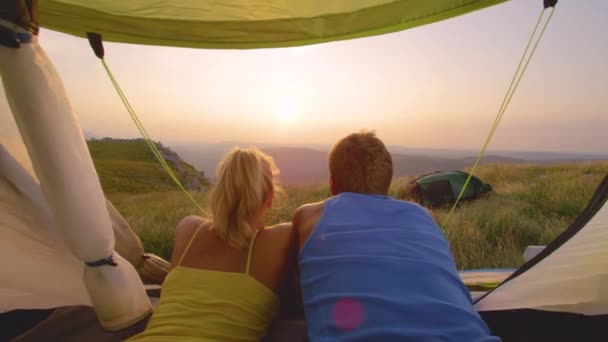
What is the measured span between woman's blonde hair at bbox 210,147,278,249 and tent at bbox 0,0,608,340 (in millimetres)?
407

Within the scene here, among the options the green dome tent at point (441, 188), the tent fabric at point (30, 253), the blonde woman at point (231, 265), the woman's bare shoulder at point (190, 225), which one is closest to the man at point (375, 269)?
the blonde woman at point (231, 265)

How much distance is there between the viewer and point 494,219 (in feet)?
12.4

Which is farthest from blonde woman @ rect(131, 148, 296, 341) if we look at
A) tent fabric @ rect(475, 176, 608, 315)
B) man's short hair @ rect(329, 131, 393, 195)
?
tent fabric @ rect(475, 176, 608, 315)

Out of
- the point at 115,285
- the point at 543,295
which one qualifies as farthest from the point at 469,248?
the point at 115,285

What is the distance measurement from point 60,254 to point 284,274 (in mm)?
1150

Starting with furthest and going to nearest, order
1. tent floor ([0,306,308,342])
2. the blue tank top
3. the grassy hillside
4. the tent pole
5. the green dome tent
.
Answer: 1. the grassy hillside
2. the green dome tent
3. tent floor ([0,306,308,342])
4. the tent pole
5. the blue tank top

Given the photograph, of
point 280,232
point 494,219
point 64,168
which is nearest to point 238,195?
point 280,232

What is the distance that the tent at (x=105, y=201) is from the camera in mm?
1362

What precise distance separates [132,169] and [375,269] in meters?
12.5

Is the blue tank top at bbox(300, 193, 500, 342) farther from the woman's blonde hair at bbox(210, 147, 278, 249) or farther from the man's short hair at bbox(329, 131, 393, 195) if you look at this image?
the woman's blonde hair at bbox(210, 147, 278, 249)

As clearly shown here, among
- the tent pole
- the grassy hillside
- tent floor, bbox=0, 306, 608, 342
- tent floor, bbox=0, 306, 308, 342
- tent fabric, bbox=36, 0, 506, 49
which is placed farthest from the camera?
the grassy hillside

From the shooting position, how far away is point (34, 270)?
2.00 m

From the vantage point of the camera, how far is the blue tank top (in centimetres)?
118

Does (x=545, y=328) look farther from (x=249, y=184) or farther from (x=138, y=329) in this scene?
(x=138, y=329)
